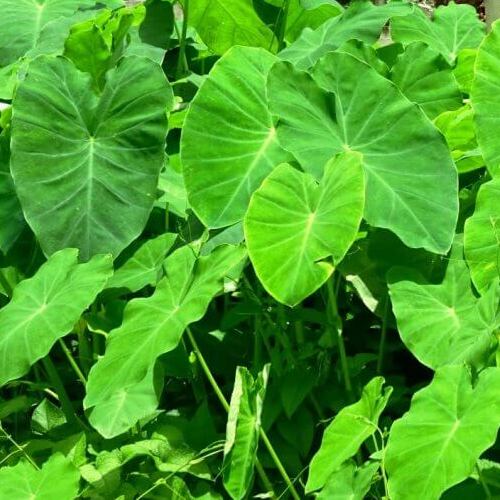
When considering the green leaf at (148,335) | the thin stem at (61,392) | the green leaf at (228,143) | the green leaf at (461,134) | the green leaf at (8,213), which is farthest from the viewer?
the green leaf at (8,213)

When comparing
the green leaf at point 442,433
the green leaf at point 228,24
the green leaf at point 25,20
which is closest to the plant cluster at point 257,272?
the green leaf at point 442,433

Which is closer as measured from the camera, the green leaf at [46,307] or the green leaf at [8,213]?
the green leaf at [46,307]

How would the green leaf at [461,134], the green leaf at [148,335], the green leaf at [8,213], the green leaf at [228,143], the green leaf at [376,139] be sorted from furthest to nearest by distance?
the green leaf at [8,213] → the green leaf at [461,134] → the green leaf at [228,143] → the green leaf at [376,139] → the green leaf at [148,335]

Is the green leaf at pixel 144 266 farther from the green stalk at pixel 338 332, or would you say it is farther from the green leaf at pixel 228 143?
the green stalk at pixel 338 332

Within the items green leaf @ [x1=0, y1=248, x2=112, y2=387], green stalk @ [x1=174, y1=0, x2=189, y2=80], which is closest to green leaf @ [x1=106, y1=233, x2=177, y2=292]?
green leaf @ [x1=0, y1=248, x2=112, y2=387]

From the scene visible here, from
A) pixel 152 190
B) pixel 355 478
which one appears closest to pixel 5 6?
pixel 152 190

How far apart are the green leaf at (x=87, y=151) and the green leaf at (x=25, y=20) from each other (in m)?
0.50

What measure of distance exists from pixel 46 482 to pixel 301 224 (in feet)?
1.86

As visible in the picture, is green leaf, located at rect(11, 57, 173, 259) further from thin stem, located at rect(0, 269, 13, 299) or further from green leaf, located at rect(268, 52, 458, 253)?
green leaf, located at rect(268, 52, 458, 253)

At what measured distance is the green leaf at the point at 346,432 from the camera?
1.67m

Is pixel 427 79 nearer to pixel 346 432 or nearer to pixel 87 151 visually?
pixel 87 151

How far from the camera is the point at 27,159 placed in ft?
7.55

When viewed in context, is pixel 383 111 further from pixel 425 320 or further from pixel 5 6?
pixel 5 6

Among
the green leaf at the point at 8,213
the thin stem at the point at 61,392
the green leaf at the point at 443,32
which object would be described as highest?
the green leaf at the point at 443,32
